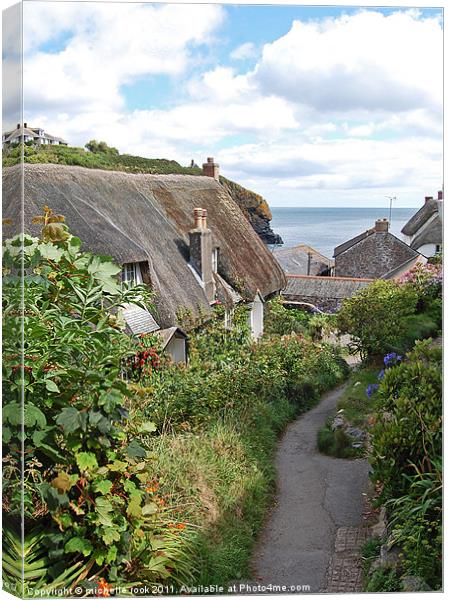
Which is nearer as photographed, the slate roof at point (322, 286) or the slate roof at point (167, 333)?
the slate roof at point (167, 333)

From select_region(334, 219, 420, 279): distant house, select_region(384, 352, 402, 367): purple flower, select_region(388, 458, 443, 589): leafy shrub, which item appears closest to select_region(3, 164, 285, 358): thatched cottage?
select_region(334, 219, 420, 279): distant house

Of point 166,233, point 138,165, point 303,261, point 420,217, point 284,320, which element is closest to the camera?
point 420,217

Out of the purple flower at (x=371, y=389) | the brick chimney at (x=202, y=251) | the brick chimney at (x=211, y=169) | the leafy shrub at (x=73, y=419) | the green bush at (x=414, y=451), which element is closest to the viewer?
the leafy shrub at (x=73, y=419)

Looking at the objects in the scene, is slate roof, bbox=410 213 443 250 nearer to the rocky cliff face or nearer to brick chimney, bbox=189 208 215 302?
the rocky cliff face

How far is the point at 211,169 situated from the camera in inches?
170

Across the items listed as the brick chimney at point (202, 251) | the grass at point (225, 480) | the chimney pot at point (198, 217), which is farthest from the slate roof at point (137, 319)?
the grass at point (225, 480)

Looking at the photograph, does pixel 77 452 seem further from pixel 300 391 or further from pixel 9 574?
pixel 300 391

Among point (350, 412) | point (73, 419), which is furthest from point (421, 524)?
point (73, 419)

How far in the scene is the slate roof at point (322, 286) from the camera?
462cm

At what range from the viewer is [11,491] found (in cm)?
402

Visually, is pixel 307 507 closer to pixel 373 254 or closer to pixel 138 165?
pixel 373 254

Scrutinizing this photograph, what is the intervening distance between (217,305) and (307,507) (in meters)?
1.34

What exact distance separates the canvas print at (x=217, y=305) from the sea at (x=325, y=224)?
0.5 inches

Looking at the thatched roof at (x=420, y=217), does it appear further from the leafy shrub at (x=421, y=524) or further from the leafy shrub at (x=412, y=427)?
the leafy shrub at (x=421, y=524)
